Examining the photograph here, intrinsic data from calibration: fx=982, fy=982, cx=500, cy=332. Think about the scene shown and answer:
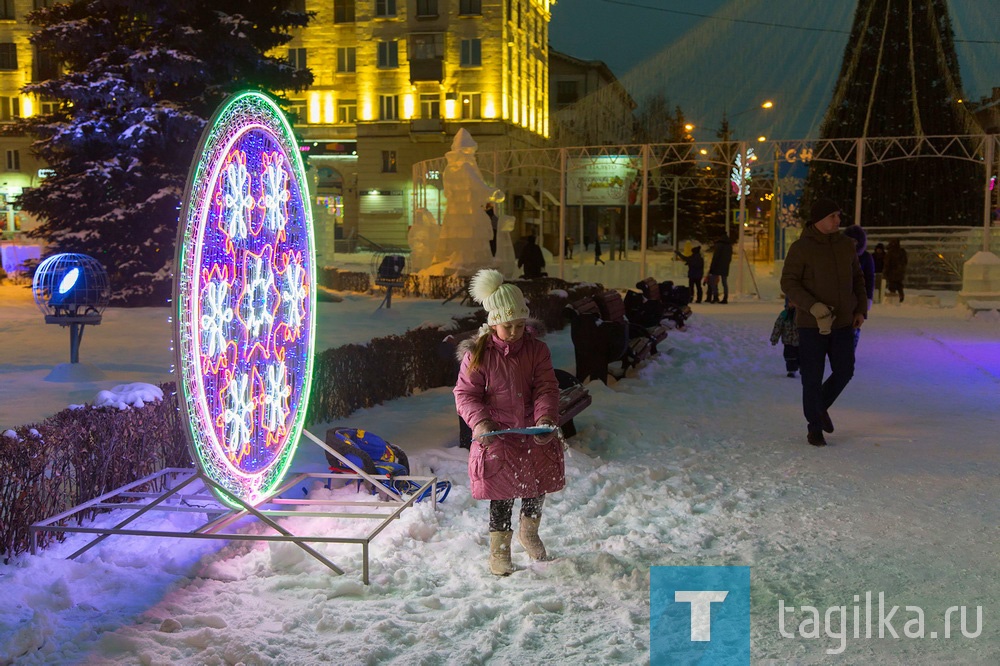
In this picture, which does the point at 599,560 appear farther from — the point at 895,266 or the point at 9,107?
the point at 9,107

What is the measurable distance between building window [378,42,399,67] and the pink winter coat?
54.3 m

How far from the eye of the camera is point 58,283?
10.1 m

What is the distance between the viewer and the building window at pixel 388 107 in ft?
187

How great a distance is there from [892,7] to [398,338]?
27.4m

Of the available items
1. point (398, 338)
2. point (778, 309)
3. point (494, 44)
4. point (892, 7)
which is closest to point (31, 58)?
point (494, 44)

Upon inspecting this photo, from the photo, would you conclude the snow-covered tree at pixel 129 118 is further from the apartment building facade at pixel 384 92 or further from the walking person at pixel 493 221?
the apartment building facade at pixel 384 92

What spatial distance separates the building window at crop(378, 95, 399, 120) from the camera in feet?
187

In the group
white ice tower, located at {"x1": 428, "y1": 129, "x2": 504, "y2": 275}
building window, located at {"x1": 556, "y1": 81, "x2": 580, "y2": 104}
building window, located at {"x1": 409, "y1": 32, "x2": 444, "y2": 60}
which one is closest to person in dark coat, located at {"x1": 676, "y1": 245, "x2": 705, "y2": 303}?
white ice tower, located at {"x1": 428, "y1": 129, "x2": 504, "y2": 275}

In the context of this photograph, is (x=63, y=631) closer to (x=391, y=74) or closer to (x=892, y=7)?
(x=892, y=7)

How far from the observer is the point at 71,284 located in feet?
33.0

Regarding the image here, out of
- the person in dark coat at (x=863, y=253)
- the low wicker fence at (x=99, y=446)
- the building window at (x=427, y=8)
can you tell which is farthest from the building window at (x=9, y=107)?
the person in dark coat at (x=863, y=253)

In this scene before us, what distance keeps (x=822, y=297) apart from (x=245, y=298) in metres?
4.94

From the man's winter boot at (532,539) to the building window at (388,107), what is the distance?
53.8m

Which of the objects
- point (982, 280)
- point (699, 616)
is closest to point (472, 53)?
point (982, 280)
